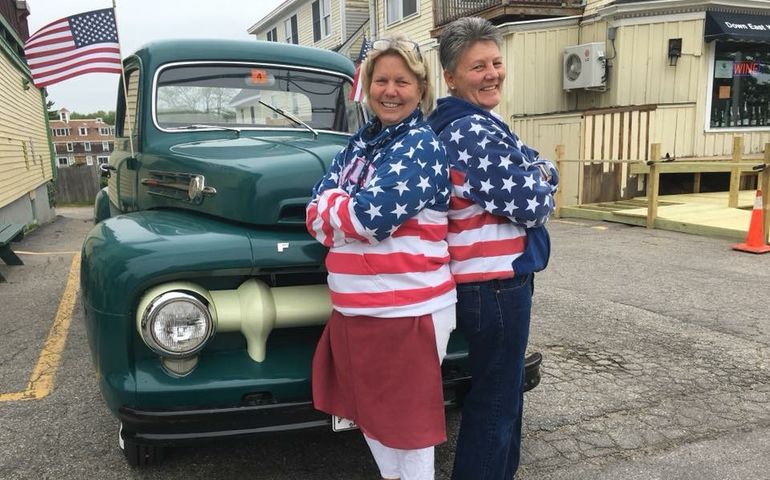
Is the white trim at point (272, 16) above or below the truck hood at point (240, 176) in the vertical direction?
above

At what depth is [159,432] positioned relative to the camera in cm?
215

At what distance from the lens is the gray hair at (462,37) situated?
2.01 meters

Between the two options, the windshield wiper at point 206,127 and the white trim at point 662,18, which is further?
the white trim at point 662,18

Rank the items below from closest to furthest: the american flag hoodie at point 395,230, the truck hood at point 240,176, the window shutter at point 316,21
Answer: the american flag hoodie at point 395,230, the truck hood at point 240,176, the window shutter at point 316,21

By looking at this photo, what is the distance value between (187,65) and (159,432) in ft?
7.68

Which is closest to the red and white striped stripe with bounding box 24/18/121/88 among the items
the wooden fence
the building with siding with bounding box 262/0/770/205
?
the building with siding with bounding box 262/0/770/205

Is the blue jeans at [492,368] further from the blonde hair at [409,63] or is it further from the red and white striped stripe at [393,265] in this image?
the blonde hair at [409,63]

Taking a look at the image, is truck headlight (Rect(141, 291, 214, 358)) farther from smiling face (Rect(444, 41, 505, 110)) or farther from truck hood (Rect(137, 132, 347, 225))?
smiling face (Rect(444, 41, 505, 110))

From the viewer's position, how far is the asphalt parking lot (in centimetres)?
273

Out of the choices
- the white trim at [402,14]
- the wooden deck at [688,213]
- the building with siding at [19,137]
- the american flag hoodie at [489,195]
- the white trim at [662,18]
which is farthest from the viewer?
the white trim at [402,14]

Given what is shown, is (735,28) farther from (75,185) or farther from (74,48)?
Answer: (75,185)

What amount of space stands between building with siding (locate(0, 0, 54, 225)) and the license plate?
10.1 metres

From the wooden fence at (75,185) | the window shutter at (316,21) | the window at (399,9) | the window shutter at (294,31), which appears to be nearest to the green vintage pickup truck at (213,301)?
the window at (399,9)

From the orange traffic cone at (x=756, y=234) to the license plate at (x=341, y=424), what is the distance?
6.44 meters
